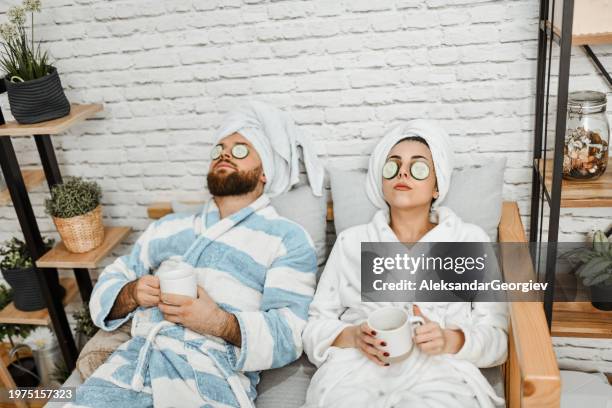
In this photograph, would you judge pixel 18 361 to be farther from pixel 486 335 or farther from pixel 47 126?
pixel 486 335

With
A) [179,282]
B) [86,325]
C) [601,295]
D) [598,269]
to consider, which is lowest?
[86,325]

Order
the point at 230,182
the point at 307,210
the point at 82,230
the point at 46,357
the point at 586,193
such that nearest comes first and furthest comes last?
the point at 586,193 → the point at 230,182 → the point at 307,210 → the point at 82,230 → the point at 46,357

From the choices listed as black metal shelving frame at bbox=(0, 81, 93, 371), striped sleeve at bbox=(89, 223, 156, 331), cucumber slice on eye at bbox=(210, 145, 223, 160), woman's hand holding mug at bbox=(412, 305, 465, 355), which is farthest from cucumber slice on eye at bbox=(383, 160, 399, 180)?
black metal shelving frame at bbox=(0, 81, 93, 371)

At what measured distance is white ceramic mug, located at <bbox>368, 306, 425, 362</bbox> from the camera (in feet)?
4.92

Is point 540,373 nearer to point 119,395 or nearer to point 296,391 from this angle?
point 296,391

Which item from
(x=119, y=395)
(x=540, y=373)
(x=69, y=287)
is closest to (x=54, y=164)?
(x=69, y=287)

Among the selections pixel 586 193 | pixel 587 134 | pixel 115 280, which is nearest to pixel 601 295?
pixel 586 193

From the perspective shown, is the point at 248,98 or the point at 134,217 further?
the point at 134,217

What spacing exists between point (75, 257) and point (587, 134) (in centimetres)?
178

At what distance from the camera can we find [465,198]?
2016 mm

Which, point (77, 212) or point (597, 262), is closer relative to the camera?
point (597, 262)

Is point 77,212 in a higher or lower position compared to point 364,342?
higher

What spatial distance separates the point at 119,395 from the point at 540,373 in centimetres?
110

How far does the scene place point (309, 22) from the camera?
84.1 inches
